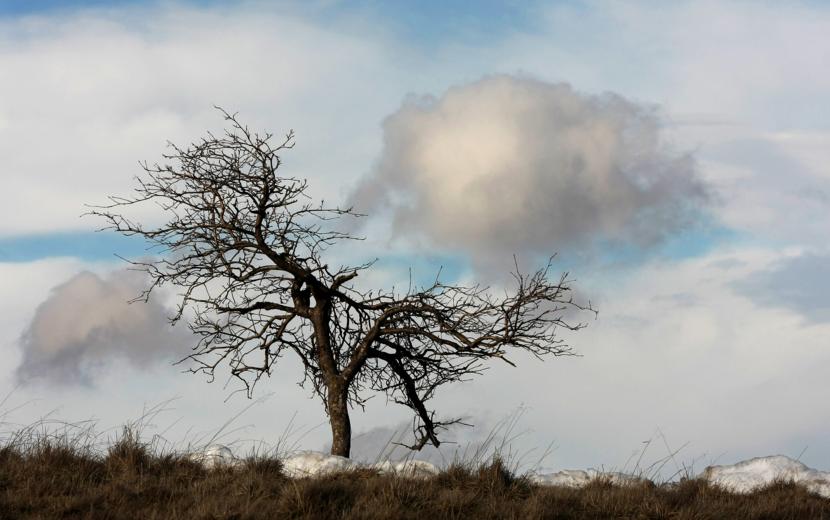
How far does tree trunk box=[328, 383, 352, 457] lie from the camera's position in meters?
13.7

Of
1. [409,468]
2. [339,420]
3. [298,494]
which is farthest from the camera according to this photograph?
[339,420]

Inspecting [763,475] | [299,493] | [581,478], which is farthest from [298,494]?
[763,475]

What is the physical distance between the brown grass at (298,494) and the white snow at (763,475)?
1.43 ft

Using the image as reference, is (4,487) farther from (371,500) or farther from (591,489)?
(591,489)

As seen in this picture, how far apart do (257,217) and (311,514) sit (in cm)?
580

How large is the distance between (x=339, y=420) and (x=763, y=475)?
20.8 feet

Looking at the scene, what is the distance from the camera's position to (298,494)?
30.3 feet

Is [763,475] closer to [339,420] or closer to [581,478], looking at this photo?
Result: [581,478]

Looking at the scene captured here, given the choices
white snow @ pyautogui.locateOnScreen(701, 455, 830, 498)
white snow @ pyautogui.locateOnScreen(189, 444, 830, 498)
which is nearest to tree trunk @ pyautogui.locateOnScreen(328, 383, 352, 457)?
white snow @ pyautogui.locateOnScreen(189, 444, 830, 498)

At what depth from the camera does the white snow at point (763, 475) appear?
40.5ft

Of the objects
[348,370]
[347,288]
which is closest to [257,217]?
[347,288]

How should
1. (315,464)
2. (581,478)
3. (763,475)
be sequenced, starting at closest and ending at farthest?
(315,464)
(581,478)
(763,475)

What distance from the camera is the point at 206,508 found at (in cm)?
916

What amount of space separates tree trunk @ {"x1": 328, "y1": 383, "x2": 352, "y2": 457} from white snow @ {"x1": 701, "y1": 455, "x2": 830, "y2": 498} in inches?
211
